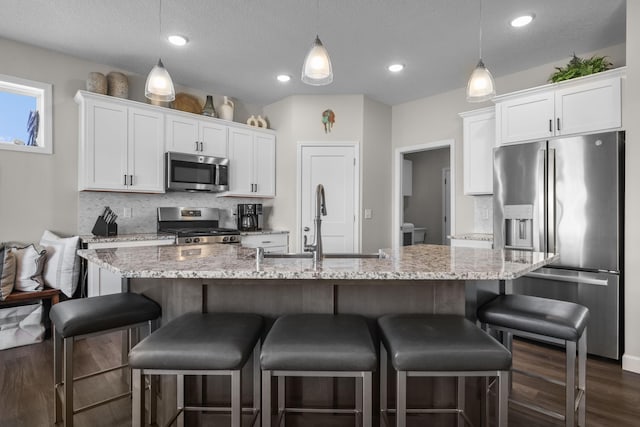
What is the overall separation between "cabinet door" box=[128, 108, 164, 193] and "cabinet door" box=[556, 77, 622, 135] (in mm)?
3881

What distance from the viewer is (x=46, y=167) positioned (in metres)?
3.45

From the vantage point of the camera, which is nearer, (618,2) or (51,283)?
(618,2)

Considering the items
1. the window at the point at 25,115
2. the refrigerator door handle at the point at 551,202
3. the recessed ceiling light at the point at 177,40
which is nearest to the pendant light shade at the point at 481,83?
the refrigerator door handle at the point at 551,202

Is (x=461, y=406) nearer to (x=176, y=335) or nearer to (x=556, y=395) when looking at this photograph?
(x=556, y=395)

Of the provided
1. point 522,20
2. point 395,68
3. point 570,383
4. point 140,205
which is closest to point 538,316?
point 570,383

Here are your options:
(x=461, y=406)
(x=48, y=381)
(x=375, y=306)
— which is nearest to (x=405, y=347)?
(x=375, y=306)

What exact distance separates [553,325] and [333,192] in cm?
333

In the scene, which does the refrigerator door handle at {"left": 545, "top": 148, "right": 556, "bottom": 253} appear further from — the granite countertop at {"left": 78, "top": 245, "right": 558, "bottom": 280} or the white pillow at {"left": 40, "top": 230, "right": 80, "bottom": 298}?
the white pillow at {"left": 40, "top": 230, "right": 80, "bottom": 298}

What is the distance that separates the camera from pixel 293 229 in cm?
476

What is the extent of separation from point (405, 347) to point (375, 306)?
426mm

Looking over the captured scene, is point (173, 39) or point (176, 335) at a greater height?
point (173, 39)

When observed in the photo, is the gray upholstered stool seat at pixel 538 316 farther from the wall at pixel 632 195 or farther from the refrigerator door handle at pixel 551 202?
the refrigerator door handle at pixel 551 202

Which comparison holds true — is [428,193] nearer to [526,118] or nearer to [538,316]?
[526,118]

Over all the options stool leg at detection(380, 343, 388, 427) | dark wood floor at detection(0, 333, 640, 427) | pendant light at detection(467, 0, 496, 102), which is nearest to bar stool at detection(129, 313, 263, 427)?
stool leg at detection(380, 343, 388, 427)
